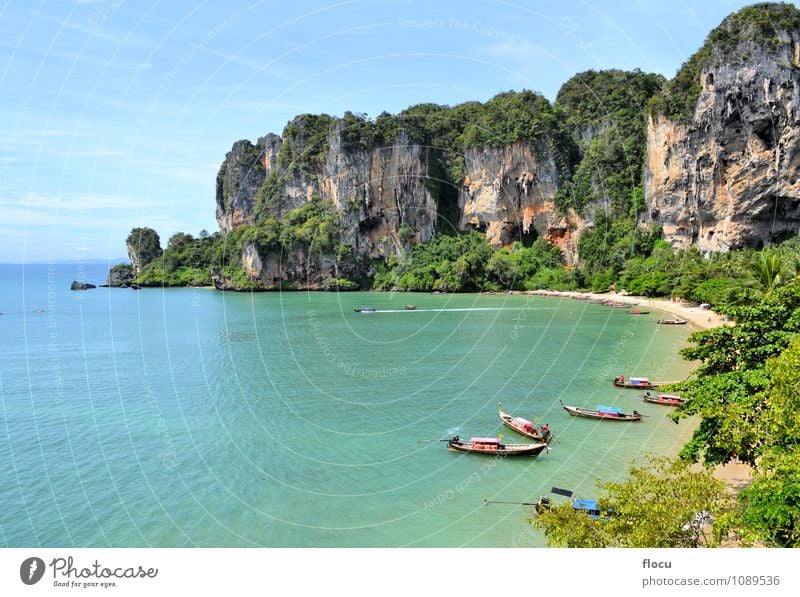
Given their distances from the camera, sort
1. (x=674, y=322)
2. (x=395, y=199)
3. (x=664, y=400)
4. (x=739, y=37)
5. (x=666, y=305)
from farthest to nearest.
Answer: (x=395, y=199) < (x=666, y=305) < (x=739, y=37) < (x=674, y=322) < (x=664, y=400)

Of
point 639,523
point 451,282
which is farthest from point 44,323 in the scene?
point 639,523

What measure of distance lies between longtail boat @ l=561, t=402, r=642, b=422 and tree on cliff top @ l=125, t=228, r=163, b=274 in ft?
320

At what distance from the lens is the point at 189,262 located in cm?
10350

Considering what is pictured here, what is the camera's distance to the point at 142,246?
10512cm

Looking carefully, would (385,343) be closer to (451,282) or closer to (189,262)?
(451,282)

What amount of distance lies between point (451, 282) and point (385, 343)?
3622cm

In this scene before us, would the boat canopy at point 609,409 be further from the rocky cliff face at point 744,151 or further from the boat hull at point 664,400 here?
the rocky cliff face at point 744,151

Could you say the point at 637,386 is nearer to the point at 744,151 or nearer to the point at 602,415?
the point at 602,415

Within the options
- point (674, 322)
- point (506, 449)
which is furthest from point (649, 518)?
point (674, 322)

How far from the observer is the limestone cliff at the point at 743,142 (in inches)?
1886

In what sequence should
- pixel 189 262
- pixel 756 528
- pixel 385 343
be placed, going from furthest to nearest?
pixel 189 262 → pixel 385 343 → pixel 756 528

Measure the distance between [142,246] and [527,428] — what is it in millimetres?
99562

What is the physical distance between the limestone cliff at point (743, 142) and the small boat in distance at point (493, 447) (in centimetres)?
4304
